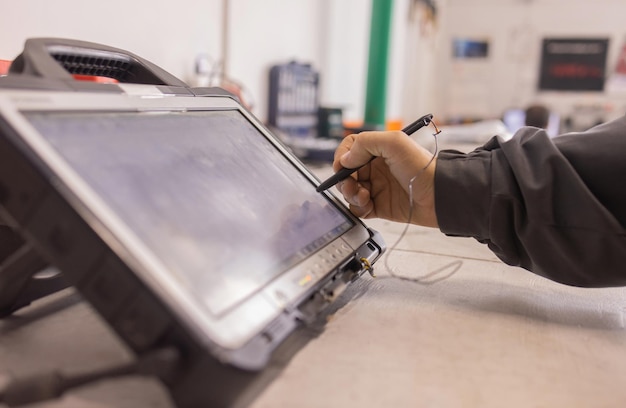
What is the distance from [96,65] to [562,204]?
0.43 meters

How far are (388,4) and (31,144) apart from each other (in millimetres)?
2045

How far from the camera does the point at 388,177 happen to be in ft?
2.19

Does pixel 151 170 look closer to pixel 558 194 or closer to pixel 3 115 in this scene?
pixel 3 115

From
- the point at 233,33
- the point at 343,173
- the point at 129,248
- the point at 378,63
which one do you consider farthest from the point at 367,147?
the point at 378,63

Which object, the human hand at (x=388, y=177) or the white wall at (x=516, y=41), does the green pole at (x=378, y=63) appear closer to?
the human hand at (x=388, y=177)

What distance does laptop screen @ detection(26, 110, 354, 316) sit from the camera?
0.35 m

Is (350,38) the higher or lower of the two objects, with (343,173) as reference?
higher

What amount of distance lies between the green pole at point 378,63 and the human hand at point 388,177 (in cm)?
150

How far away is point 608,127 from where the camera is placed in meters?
0.53

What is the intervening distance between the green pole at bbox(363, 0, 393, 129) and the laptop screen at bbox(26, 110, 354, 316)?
1655 millimetres

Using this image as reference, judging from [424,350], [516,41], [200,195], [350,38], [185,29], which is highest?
[516,41]

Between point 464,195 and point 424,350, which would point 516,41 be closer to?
point 464,195

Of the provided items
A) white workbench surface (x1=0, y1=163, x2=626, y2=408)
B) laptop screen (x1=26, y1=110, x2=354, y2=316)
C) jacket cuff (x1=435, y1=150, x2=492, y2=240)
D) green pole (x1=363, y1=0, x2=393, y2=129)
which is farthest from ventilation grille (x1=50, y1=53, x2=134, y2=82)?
green pole (x1=363, y1=0, x2=393, y2=129)

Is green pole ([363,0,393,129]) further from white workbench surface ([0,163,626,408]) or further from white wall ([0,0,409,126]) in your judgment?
white workbench surface ([0,163,626,408])
